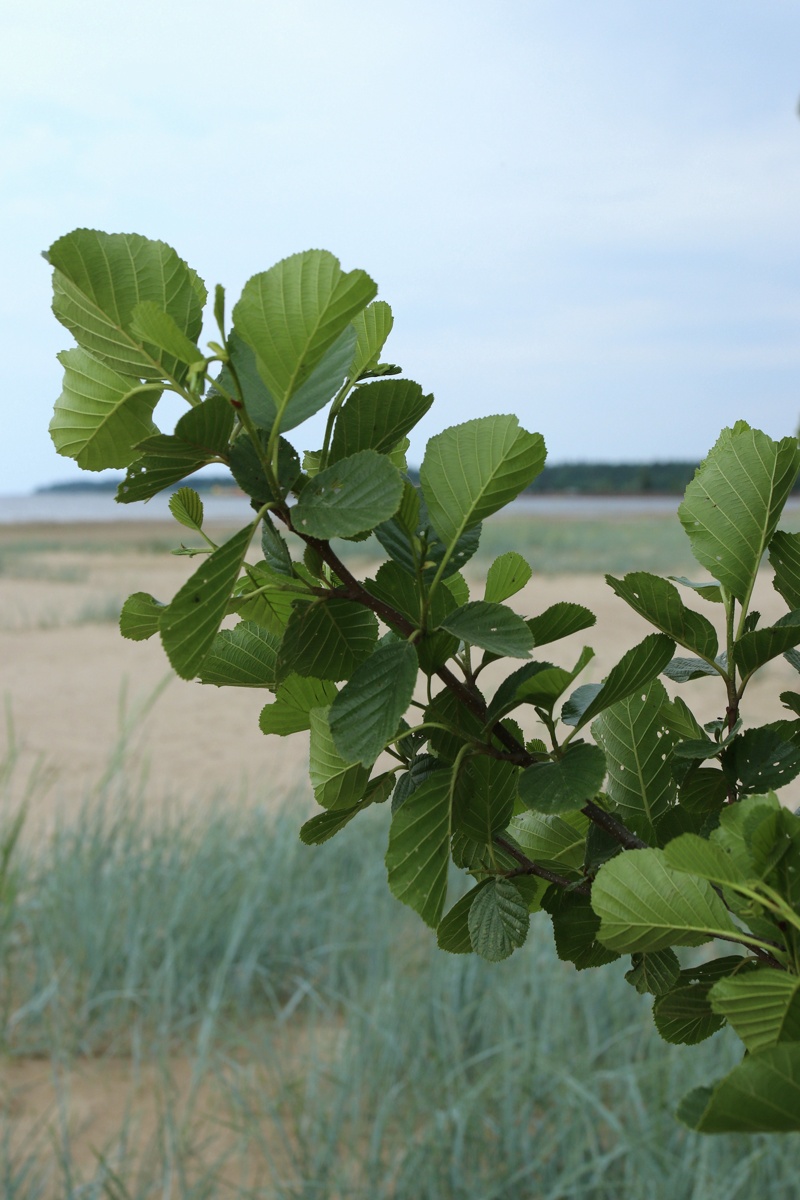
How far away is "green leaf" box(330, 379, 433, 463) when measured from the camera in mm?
361

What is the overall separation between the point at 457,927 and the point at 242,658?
0.15 meters

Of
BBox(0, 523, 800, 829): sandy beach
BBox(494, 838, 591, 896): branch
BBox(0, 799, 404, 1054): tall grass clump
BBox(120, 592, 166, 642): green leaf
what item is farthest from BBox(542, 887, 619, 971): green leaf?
BBox(0, 523, 800, 829): sandy beach

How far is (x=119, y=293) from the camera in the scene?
34 centimetres

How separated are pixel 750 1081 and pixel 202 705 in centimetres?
782

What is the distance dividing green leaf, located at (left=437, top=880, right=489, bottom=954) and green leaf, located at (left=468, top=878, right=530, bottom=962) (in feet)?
0.03

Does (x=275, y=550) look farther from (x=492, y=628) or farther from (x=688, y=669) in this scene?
(x=688, y=669)

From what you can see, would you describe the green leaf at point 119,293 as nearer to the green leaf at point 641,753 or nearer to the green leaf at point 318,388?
the green leaf at point 318,388

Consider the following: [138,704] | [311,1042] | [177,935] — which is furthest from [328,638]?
[138,704]

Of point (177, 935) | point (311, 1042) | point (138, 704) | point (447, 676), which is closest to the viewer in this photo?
point (447, 676)

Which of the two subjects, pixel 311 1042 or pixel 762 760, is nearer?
pixel 762 760

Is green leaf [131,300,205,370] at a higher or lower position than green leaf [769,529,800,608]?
higher

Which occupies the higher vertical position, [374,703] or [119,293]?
[119,293]

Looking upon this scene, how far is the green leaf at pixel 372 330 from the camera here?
41cm

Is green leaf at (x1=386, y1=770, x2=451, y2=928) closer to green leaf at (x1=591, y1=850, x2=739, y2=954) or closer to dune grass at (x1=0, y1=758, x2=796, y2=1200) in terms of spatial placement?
green leaf at (x1=591, y1=850, x2=739, y2=954)
